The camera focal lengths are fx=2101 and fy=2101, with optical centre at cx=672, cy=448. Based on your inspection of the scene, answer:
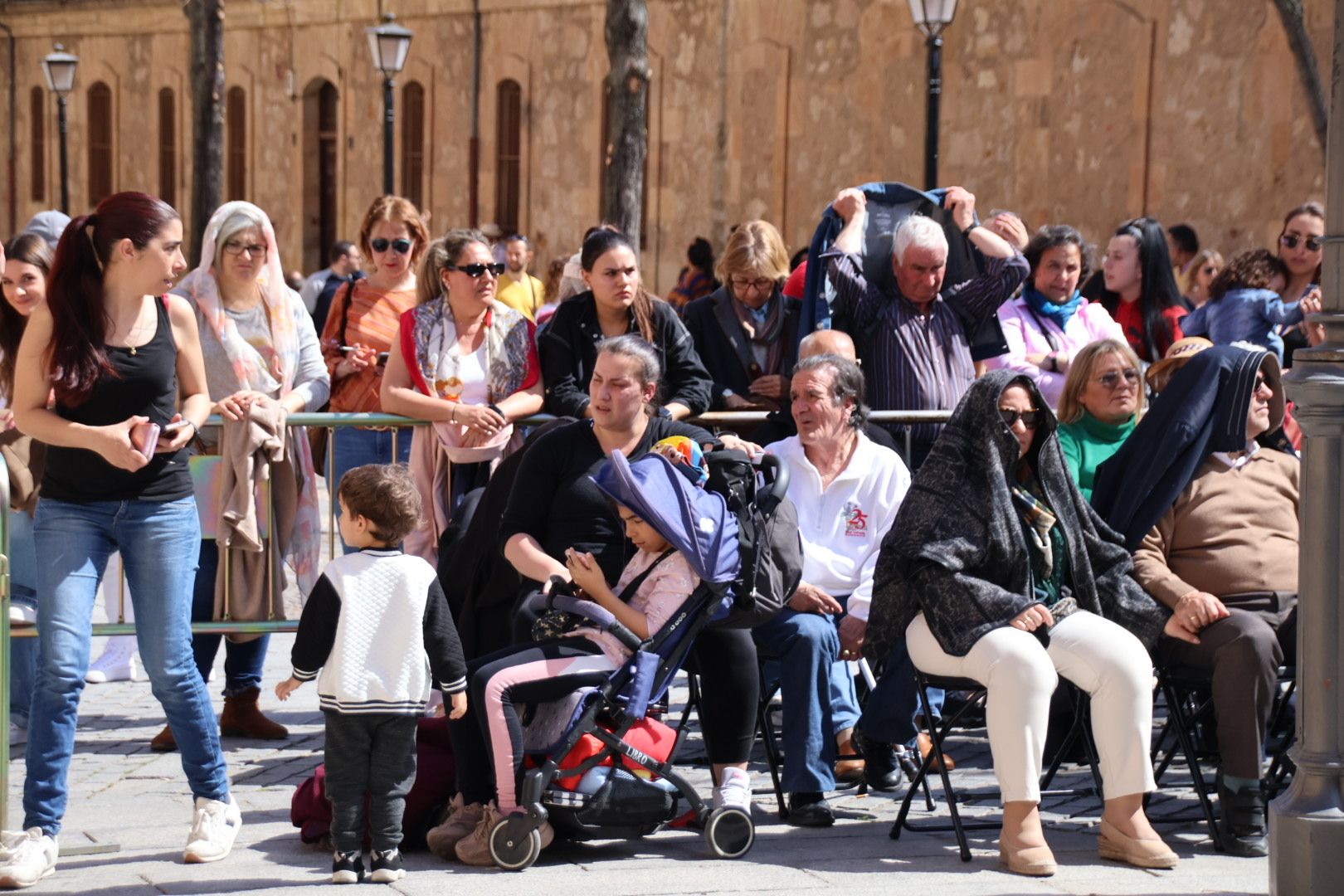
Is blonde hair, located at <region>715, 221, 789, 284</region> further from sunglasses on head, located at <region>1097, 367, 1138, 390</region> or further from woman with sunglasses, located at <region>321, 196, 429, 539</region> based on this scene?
sunglasses on head, located at <region>1097, 367, 1138, 390</region>

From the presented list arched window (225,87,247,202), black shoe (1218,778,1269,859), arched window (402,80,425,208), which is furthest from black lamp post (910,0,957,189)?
arched window (225,87,247,202)

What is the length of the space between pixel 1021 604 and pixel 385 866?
2101 millimetres

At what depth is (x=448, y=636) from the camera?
19.8 ft

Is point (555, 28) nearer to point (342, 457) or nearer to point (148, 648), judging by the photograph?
point (342, 457)

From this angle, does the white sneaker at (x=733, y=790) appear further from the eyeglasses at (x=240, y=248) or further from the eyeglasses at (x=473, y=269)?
the eyeglasses at (x=240, y=248)

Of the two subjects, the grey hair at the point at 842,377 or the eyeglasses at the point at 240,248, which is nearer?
the grey hair at the point at 842,377

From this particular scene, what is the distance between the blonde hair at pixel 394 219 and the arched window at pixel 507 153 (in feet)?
68.8

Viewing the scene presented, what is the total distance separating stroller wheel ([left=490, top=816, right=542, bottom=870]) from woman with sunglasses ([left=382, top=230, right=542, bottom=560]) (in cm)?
234

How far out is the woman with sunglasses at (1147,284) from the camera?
34.0ft

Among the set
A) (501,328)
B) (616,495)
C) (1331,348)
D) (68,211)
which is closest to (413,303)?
(501,328)

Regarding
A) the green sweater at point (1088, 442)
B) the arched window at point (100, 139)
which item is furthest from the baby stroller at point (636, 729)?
the arched window at point (100, 139)

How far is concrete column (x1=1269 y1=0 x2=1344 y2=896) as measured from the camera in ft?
17.7

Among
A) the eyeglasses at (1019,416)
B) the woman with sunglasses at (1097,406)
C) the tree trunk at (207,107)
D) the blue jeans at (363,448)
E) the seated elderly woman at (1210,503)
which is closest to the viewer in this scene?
the eyeglasses at (1019,416)

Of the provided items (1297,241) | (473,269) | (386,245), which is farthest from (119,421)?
(1297,241)
